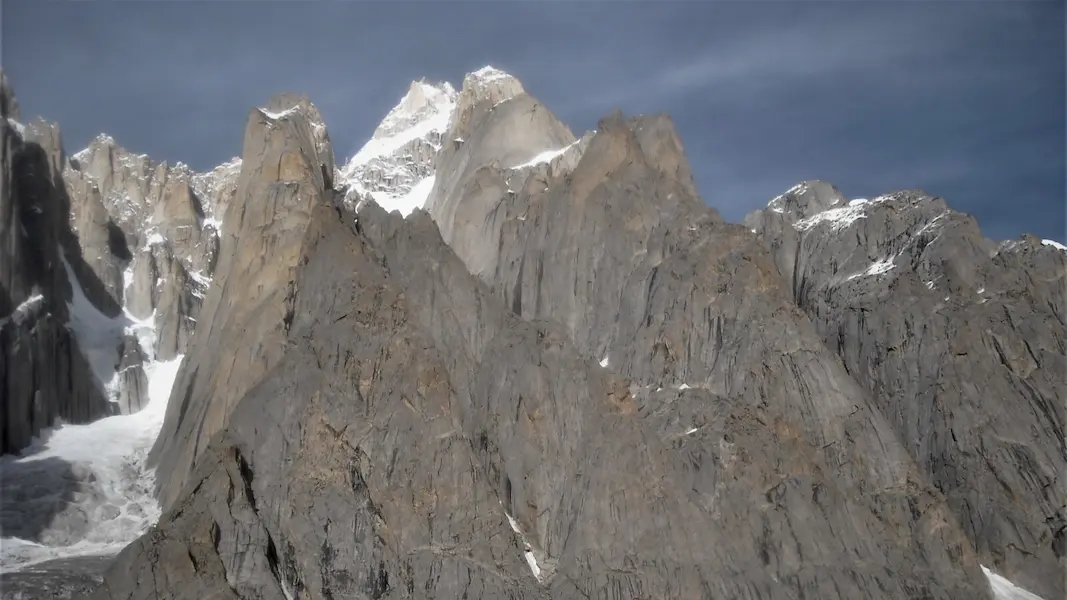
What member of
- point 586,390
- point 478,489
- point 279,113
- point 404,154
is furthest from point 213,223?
point 478,489

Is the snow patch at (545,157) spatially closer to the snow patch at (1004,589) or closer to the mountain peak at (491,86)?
the mountain peak at (491,86)

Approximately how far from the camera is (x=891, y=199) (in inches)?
4540

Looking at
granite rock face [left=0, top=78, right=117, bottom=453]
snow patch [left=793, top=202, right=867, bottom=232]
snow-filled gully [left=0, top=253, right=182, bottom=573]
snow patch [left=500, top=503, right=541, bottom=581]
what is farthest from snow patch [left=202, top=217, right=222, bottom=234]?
snow patch [left=500, top=503, right=541, bottom=581]

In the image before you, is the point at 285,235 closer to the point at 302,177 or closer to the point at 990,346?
the point at 302,177

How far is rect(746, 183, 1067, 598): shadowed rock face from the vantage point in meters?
90.8

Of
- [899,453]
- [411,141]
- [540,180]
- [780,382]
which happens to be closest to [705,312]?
[780,382]

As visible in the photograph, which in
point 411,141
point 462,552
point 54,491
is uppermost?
point 411,141

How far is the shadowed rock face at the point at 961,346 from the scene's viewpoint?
90.8 metres

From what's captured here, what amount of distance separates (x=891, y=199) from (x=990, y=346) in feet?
67.0

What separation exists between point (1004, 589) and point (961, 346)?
1998 centimetres

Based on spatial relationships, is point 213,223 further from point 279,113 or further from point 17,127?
point 279,113

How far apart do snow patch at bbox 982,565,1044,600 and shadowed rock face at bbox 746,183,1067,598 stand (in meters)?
0.90

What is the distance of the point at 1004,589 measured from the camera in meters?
85.8

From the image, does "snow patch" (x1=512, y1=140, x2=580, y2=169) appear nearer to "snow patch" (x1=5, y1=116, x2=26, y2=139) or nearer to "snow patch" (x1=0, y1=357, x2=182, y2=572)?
"snow patch" (x1=0, y1=357, x2=182, y2=572)
